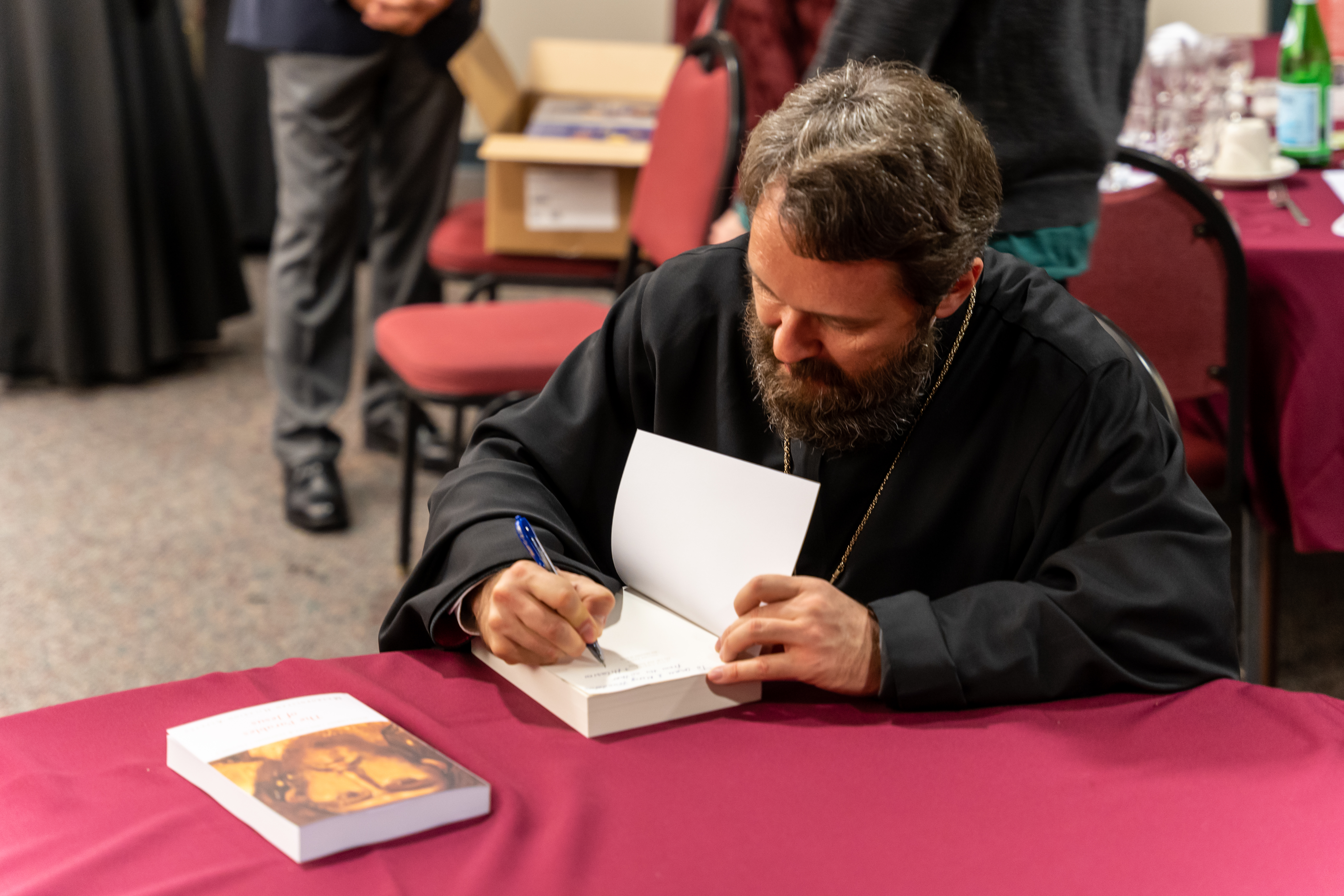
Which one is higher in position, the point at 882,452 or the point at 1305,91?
the point at 1305,91

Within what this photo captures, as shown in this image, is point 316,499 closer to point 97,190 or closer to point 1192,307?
point 97,190

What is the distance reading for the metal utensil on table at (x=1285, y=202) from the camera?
2125 millimetres

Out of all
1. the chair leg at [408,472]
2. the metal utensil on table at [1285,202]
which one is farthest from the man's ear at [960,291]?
the chair leg at [408,472]

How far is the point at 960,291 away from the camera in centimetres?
109

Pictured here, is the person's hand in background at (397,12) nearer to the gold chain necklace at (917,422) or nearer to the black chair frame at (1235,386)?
the black chair frame at (1235,386)

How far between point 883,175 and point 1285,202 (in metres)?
1.59

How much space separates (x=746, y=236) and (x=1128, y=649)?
518mm

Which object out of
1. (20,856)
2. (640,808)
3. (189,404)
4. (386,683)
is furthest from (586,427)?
(189,404)

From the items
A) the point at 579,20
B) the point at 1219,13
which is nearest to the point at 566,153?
the point at 579,20

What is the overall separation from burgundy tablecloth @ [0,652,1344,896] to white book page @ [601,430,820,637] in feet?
0.32

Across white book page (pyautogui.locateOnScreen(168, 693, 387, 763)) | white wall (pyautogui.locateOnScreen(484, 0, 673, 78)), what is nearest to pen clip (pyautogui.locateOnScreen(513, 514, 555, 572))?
white book page (pyautogui.locateOnScreen(168, 693, 387, 763))

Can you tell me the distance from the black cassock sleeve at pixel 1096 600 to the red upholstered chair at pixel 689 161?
43.7 inches

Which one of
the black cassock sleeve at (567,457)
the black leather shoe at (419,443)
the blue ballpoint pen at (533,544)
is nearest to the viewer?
the blue ballpoint pen at (533,544)

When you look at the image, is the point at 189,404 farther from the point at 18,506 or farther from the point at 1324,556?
the point at 1324,556
